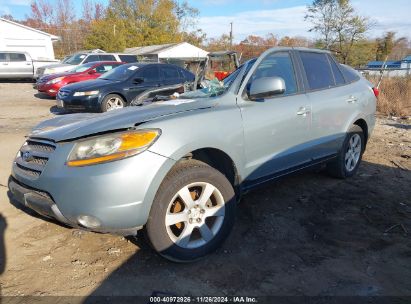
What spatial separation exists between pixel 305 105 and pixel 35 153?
2.72 m

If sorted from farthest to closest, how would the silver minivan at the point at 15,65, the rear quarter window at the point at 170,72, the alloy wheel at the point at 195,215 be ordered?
the silver minivan at the point at 15,65 → the rear quarter window at the point at 170,72 → the alloy wheel at the point at 195,215

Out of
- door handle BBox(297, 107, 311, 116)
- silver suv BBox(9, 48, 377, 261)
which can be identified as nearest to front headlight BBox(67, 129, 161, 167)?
silver suv BBox(9, 48, 377, 261)

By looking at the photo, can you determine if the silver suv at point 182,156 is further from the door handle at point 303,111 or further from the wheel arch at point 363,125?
the wheel arch at point 363,125

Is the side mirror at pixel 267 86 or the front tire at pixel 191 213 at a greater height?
the side mirror at pixel 267 86

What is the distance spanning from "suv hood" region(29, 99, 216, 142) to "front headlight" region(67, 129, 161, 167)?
0.08 meters

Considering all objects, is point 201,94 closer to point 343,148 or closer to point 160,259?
point 160,259

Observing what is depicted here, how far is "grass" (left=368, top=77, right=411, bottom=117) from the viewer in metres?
11.6

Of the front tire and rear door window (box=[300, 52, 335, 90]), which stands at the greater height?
rear door window (box=[300, 52, 335, 90])

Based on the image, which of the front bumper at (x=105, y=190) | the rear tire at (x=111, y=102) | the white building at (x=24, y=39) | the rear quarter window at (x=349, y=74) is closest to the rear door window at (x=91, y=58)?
the rear tire at (x=111, y=102)

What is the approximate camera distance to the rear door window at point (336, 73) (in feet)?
15.7

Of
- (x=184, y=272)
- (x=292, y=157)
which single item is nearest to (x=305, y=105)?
(x=292, y=157)

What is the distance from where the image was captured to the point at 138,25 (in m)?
51.1

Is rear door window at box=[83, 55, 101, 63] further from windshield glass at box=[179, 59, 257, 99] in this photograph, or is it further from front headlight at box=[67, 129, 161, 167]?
front headlight at box=[67, 129, 161, 167]

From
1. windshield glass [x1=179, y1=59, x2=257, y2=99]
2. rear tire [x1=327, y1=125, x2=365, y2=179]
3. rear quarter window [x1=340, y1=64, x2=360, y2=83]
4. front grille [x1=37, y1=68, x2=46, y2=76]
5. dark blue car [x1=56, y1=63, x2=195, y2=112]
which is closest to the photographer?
windshield glass [x1=179, y1=59, x2=257, y2=99]
